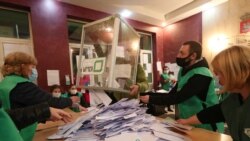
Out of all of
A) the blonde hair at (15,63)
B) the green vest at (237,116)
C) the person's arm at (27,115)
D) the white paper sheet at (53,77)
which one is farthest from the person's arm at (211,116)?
the white paper sheet at (53,77)

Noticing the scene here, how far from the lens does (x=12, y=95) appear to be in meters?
1.11

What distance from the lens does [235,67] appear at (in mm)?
799

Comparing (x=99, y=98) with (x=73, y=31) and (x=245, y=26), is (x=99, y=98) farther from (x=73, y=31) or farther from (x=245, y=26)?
(x=245, y=26)

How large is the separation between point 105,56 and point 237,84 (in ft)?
2.22

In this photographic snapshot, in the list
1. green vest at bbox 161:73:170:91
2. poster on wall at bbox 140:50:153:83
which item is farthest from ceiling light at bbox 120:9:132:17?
green vest at bbox 161:73:170:91

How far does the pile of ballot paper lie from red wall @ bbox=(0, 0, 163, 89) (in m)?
2.58

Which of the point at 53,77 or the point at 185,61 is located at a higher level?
the point at 185,61

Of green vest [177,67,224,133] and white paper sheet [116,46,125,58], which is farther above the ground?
white paper sheet [116,46,125,58]

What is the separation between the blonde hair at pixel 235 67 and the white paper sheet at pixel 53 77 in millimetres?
3017

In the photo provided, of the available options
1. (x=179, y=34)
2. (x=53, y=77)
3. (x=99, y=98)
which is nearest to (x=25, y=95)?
(x=99, y=98)

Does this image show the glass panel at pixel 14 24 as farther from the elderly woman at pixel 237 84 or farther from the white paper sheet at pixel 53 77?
the elderly woman at pixel 237 84

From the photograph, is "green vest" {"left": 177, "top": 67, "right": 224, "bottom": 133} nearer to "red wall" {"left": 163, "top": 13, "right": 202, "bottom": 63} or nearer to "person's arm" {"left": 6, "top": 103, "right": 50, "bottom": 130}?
"person's arm" {"left": 6, "top": 103, "right": 50, "bottom": 130}

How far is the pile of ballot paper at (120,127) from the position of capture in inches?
33.1

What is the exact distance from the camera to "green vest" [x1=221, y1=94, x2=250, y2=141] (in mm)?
772
